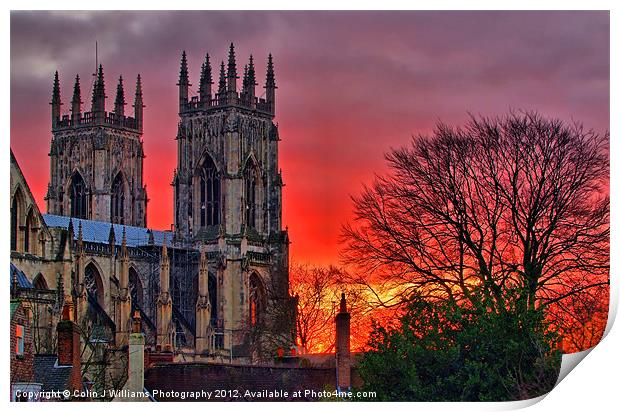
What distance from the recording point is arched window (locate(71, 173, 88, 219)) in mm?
92562

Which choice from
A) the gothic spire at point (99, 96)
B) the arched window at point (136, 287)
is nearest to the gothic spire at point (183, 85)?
the gothic spire at point (99, 96)

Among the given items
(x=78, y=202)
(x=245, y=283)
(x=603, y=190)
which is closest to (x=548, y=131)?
(x=603, y=190)

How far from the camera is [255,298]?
86312 mm

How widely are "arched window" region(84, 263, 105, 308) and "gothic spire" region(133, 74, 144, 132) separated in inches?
456

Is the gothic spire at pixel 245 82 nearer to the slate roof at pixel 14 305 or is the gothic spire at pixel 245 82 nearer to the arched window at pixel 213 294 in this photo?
the arched window at pixel 213 294

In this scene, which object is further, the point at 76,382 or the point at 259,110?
the point at 259,110

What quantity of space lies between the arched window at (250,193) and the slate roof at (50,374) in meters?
52.2

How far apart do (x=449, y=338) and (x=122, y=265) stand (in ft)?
145

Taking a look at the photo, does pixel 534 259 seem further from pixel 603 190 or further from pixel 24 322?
pixel 24 322

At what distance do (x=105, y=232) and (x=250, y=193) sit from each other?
8129mm

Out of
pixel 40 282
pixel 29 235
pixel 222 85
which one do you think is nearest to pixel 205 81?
pixel 222 85

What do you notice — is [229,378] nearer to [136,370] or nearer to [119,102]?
[136,370]
